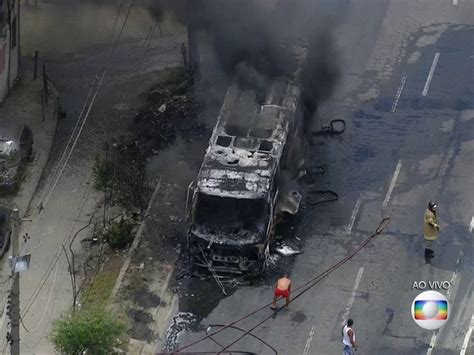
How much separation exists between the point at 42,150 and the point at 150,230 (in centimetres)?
477

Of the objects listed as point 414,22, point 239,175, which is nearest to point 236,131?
point 239,175

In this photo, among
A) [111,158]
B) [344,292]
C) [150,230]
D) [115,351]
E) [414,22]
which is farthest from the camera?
[414,22]

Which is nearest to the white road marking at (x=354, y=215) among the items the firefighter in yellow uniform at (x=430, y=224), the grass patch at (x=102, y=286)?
the firefighter in yellow uniform at (x=430, y=224)

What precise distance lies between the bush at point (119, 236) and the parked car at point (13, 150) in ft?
11.3

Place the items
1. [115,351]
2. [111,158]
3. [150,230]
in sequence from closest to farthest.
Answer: [115,351] → [150,230] → [111,158]

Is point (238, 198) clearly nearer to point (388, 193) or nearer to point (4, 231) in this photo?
point (388, 193)

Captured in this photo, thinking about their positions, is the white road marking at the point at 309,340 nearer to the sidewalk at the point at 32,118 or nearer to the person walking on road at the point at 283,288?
the person walking on road at the point at 283,288

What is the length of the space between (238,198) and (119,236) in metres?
3.11

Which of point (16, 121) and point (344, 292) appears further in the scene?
point (16, 121)

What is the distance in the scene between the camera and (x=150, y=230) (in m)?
28.2

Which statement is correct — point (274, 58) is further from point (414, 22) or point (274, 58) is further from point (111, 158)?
point (414, 22)

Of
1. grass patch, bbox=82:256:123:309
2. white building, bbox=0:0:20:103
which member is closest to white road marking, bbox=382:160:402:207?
grass patch, bbox=82:256:123:309

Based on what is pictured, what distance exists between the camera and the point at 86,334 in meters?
23.7

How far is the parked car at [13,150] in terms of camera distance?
99.5ft
